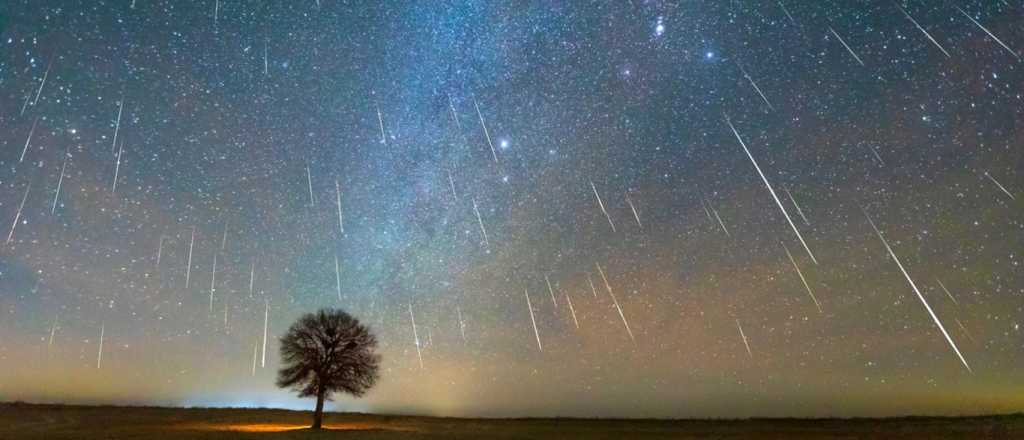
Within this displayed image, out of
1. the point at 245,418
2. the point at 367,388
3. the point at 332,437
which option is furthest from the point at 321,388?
the point at 245,418

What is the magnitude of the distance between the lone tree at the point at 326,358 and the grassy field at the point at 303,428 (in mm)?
2460

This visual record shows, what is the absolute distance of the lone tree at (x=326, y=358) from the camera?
3831 centimetres

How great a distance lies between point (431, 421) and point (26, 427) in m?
25.1

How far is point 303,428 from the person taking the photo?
38.4 m

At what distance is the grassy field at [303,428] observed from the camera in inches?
1265

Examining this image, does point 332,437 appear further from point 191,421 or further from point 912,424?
point 912,424

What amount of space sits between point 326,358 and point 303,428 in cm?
418

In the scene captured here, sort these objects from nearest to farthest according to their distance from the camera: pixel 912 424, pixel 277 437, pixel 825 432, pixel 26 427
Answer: pixel 277 437 → pixel 26 427 → pixel 825 432 → pixel 912 424

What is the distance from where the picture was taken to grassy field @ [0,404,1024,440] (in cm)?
3212

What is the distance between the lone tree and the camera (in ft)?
126

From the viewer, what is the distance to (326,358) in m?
38.8

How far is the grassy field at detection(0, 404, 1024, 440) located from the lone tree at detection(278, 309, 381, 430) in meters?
2.46

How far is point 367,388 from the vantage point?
3909 cm

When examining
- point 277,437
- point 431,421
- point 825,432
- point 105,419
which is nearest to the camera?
point 277,437
